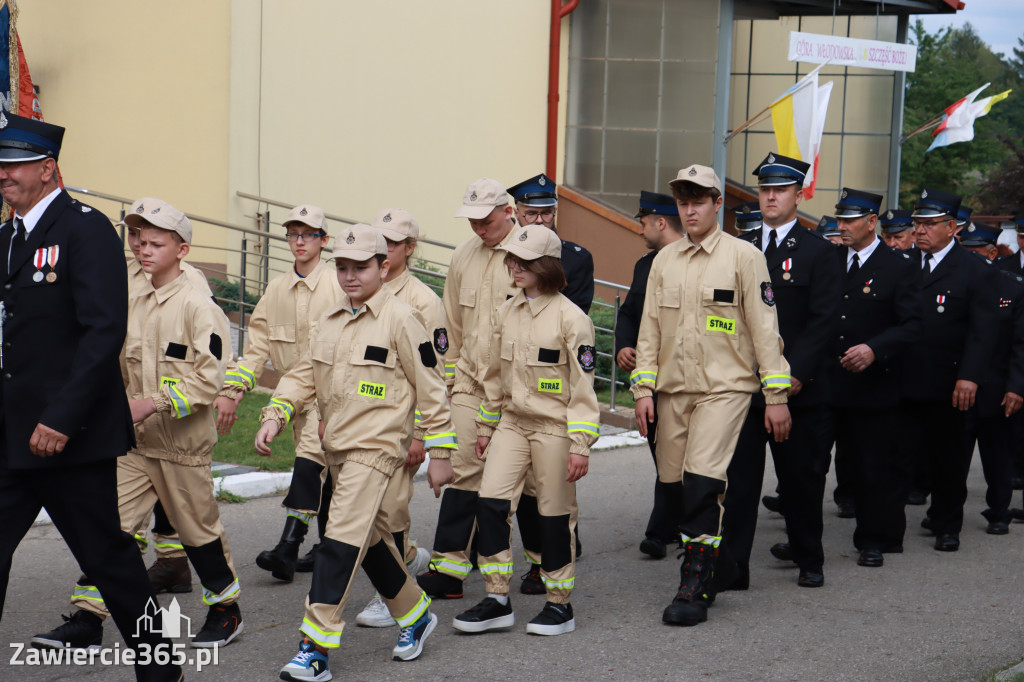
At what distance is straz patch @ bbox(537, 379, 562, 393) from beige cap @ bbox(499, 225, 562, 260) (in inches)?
23.6

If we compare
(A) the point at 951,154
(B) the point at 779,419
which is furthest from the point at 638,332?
(A) the point at 951,154

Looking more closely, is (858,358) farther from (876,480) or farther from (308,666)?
(308,666)

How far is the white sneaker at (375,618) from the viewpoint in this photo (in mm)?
5863

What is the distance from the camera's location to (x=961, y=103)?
65.2ft

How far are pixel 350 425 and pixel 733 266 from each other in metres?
2.23

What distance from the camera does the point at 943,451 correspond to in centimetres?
834

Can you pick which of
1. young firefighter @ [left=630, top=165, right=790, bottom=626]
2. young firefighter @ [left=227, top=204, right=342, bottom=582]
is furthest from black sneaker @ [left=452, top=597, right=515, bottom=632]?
young firefighter @ [left=227, top=204, right=342, bottom=582]

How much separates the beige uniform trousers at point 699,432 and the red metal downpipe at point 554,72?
12677 mm

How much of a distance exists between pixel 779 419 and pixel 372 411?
223cm

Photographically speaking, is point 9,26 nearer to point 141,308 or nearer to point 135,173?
point 141,308

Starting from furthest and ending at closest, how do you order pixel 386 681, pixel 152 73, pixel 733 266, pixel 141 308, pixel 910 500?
1. pixel 152 73
2. pixel 910 500
3. pixel 733 266
4. pixel 141 308
5. pixel 386 681

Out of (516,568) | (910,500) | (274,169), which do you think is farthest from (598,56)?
(516,568)

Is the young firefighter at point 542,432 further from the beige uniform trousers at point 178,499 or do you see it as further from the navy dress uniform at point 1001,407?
the navy dress uniform at point 1001,407

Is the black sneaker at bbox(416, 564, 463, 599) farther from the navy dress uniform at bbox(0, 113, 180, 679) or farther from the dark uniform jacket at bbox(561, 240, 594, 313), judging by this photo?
the navy dress uniform at bbox(0, 113, 180, 679)
